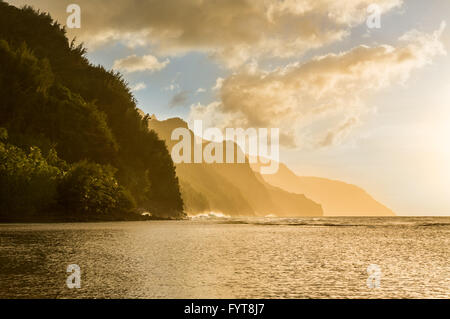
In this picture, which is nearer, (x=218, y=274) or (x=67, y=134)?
(x=218, y=274)

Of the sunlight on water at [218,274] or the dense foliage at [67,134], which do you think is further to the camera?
the dense foliage at [67,134]

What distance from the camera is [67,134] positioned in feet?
237

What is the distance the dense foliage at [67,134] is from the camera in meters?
58.9

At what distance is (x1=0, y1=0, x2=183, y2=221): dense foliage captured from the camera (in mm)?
58878

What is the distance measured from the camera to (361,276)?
463 inches

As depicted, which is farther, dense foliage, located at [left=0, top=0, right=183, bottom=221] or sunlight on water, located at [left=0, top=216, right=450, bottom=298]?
dense foliage, located at [left=0, top=0, right=183, bottom=221]

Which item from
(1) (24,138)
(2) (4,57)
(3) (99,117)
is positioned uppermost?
(2) (4,57)

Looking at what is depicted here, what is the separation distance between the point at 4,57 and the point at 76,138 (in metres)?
15.7

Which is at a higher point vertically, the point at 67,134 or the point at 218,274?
the point at 67,134

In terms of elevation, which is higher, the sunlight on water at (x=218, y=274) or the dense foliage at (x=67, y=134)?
the dense foliage at (x=67, y=134)

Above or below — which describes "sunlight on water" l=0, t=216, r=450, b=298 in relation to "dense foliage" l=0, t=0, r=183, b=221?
below
